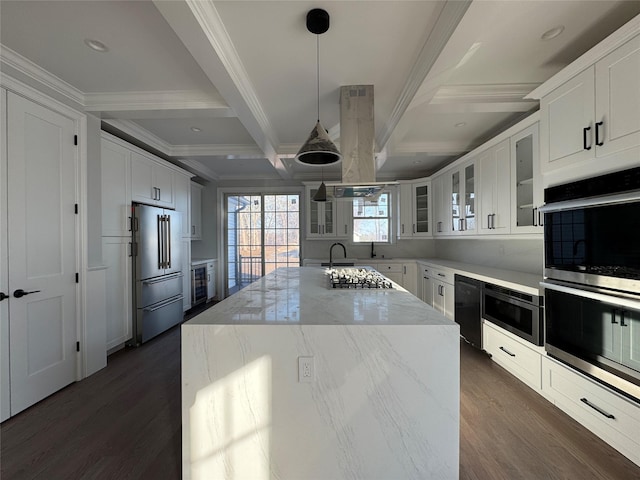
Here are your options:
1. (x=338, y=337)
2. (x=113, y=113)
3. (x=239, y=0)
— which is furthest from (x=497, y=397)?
(x=113, y=113)

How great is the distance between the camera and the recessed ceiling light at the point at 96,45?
202cm

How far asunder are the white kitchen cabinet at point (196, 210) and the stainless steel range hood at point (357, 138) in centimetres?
377

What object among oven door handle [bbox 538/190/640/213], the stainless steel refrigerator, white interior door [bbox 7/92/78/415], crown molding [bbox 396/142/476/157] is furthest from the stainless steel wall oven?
the stainless steel refrigerator

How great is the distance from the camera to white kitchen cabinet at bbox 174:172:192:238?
457 centimetres

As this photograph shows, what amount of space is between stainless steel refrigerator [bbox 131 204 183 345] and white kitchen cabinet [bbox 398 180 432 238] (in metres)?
3.68

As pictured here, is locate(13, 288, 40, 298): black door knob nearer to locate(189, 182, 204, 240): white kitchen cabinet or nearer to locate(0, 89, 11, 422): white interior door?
locate(0, 89, 11, 422): white interior door

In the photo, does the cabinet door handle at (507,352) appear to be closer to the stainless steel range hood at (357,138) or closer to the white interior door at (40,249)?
the stainless steel range hood at (357,138)

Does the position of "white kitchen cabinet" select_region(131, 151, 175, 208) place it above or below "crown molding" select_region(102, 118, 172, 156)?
below

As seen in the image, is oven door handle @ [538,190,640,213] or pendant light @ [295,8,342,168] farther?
pendant light @ [295,8,342,168]

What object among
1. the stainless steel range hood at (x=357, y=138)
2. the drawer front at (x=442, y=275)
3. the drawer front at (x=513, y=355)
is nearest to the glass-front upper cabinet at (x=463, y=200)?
the drawer front at (x=442, y=275)

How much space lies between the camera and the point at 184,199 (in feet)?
15.7

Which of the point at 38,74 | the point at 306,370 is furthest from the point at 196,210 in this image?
the point at 306,370

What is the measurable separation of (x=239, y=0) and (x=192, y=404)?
6.96 feet

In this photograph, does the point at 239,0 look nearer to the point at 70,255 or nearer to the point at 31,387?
the point at 70,255
